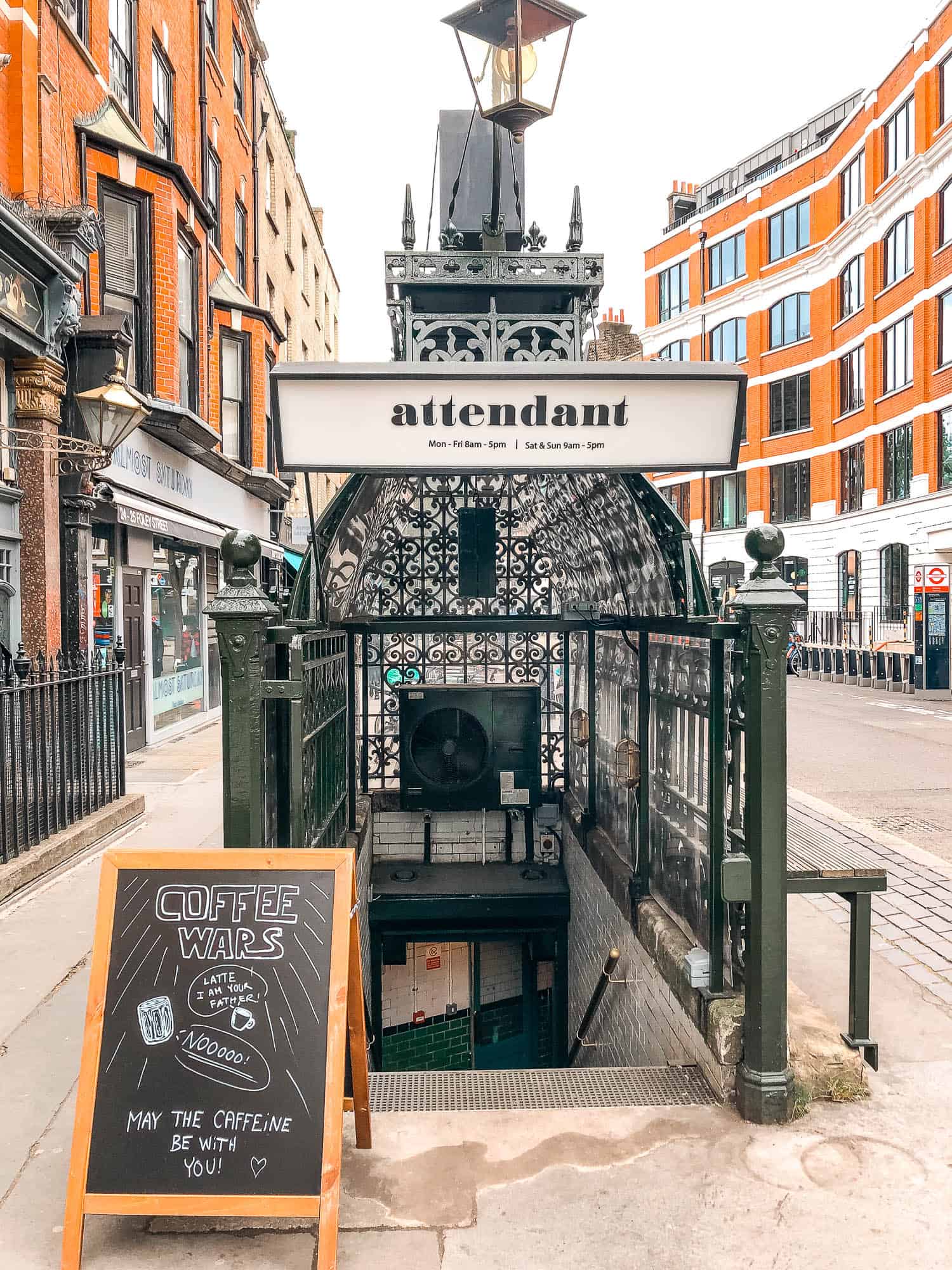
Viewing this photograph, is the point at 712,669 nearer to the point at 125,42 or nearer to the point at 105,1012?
the point at 105,1012

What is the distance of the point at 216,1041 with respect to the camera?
8.73ft

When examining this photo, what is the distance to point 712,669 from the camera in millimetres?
3725

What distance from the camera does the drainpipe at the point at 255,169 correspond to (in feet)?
65.9

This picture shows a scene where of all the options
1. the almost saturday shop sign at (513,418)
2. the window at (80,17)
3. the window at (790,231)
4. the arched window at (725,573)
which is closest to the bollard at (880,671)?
the arched window at (725,573)

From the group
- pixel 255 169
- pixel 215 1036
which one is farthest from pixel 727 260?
pixel 215 1036

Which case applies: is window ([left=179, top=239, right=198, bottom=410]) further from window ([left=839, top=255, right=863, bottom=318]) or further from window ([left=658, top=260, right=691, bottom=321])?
window ([left=658, top=260, right=691, bottom=321])

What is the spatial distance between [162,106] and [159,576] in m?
7.49

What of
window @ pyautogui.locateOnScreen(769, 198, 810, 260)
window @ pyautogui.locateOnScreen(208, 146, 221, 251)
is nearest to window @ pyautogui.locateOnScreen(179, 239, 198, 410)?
window @ pyautogui.locateOnScreen(208, 146, 221, 251)

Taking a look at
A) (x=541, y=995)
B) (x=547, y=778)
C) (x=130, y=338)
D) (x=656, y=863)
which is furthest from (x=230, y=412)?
(x=656, y=863)

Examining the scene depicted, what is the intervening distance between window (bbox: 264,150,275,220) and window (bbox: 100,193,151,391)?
11251 millimetres

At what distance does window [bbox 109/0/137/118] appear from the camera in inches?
453

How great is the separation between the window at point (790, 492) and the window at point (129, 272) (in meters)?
27.2

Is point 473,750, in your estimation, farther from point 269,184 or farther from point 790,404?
point 790,404

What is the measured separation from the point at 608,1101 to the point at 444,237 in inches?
177
